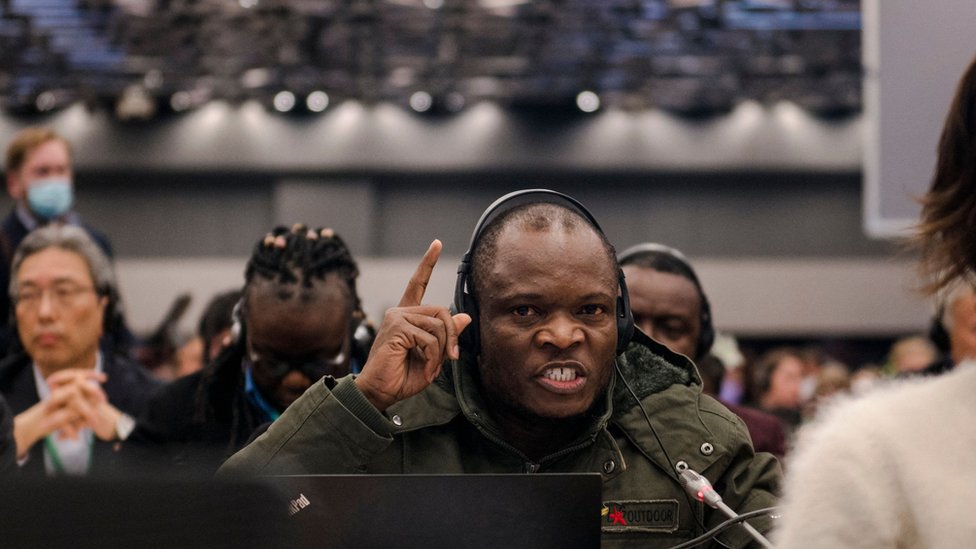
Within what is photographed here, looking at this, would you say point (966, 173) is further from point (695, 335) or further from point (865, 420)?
point (695, 335)

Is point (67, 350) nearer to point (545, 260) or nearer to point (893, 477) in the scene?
point (545, 260)

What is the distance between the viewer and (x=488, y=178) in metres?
21.3

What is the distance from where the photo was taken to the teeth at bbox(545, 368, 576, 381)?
7.76ft

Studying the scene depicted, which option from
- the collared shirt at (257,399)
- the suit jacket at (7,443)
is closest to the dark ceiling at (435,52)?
the collared shirt at (257,399)

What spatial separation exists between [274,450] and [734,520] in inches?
31.7

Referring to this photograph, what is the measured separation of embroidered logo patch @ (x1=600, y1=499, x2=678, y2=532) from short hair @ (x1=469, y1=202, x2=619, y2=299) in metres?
0.43

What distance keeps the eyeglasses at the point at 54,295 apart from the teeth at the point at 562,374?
6.57 feet

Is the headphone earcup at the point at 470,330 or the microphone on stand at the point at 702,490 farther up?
the headphone earcup at the point at 470,330

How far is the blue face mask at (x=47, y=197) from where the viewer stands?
5430 mm

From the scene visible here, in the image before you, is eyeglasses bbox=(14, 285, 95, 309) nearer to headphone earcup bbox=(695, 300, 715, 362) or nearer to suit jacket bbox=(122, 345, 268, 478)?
suit jacket bbox=(122, 345, 268, 478)

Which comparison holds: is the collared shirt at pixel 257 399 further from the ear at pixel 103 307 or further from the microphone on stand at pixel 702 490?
the microphone on stand at pixel 702 490

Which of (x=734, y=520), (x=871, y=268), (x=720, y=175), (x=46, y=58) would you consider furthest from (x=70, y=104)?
(x=734, y=520)

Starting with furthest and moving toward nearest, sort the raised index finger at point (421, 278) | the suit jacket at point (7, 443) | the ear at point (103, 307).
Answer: the ear at point (103, 307) < the suit jacket at point (7, 443) < the raised index finger at point (421, 278)

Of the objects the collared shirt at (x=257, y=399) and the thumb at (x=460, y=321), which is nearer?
the thumb at (x=460, y=321)
